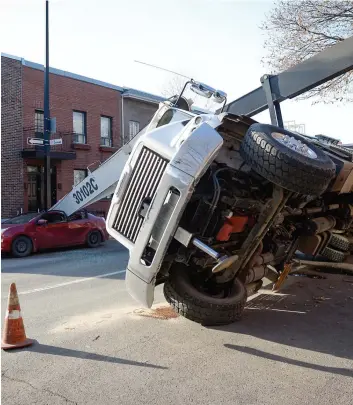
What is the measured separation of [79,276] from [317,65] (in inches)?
225

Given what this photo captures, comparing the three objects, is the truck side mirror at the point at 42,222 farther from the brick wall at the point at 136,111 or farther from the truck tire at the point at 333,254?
the brick wall at the point at 136,111

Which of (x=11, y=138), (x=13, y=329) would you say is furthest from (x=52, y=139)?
(x=13, y=329)

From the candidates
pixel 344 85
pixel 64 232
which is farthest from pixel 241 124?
pixel 344 85

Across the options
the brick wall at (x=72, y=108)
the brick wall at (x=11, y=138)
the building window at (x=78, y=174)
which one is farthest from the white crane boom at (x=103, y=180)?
the building window at (x=78, y=174)

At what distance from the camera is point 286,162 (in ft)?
13.2

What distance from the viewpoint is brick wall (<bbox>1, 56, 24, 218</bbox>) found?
1967cm

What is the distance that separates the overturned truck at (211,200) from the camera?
410 cm

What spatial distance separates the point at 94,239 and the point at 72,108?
10.3 meters

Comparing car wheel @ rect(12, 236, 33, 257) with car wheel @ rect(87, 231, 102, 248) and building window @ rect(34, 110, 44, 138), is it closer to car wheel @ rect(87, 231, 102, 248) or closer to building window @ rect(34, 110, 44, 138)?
car wheel @ rect(87, 231, 102, 248)

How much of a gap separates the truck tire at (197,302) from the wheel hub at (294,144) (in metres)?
1.69

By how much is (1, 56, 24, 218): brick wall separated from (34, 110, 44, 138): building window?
836mm

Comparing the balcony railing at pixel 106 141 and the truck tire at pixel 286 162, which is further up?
the truck tire at pixel 286 162

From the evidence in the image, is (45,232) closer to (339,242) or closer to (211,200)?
(339,242)

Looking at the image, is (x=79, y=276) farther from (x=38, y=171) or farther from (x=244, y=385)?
(x=38, y=171)
